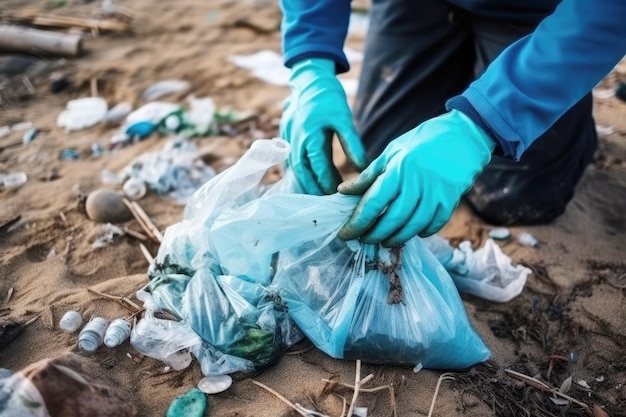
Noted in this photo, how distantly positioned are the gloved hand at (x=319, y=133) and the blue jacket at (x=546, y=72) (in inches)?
Answer: 12.6

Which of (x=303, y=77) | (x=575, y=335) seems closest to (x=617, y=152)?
(x=575, y=335)

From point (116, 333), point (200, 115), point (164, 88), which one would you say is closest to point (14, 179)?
point (200, 115)

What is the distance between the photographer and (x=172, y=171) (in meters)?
2.14

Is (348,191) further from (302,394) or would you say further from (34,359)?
(34,359)

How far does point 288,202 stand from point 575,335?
929 mm

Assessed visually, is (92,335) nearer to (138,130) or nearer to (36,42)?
(138,130)

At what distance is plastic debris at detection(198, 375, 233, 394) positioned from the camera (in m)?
1.24

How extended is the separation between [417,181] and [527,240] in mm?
842

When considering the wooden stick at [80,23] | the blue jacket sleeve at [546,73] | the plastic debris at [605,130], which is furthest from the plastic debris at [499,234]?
the wooden stick at [80,23]

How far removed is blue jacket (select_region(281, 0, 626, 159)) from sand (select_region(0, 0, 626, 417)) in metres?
0.57

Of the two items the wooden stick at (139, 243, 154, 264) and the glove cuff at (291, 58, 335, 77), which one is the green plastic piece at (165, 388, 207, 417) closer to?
the wooden stick at (139, 243, 154, 264)

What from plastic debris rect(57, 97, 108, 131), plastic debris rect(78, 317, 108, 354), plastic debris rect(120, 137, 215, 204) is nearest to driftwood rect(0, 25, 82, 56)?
plastic debris rect(57, 97, 108, 131)

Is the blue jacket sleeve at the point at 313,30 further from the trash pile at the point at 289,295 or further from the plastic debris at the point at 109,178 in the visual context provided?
the plastic debris at the point at 109,178

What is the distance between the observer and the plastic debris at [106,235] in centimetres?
174
